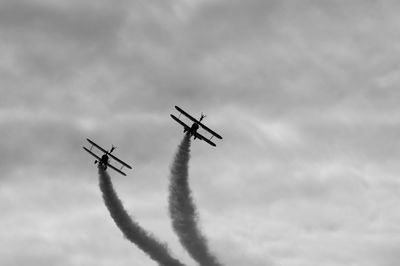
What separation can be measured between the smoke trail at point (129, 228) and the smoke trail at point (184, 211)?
5.01 meters

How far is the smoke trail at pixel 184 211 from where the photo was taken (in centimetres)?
13388

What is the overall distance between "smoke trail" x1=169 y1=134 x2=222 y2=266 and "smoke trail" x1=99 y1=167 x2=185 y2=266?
501 centimetres

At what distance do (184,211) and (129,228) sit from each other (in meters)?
12.6

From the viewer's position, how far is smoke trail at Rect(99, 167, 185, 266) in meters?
137

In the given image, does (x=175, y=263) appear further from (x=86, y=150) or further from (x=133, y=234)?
(x=86, y=150)

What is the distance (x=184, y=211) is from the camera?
136 metres

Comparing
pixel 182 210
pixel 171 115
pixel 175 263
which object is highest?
pixel 171 115

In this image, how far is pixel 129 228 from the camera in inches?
5492

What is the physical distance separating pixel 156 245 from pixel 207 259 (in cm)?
1133

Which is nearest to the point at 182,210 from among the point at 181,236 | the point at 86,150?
the point at 181,236

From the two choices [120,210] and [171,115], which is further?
[120,210]

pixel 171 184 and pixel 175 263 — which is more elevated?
pixel 171 184

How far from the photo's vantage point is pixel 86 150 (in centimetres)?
14725

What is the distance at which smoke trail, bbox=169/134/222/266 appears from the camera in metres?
134
